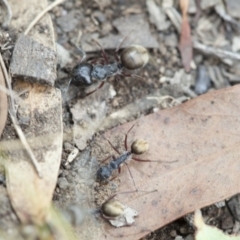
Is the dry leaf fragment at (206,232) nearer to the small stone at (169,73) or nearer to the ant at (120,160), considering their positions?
the ant at (120,160)

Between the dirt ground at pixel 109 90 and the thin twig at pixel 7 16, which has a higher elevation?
the thin twig at pixel 7 16

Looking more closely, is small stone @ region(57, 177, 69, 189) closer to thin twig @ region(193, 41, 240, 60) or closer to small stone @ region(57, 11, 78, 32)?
small stone @ region(57, 11, 78, 32)

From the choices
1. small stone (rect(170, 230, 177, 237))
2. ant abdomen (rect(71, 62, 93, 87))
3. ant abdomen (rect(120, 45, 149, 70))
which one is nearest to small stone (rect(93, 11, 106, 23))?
ant abdomen (rect(120, 45, 149, 70))

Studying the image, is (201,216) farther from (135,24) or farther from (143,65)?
(135,24)

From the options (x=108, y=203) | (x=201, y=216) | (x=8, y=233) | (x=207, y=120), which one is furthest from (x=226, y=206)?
(x=8, y=233)

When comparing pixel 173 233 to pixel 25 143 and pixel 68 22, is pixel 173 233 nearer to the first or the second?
pixel 25 143

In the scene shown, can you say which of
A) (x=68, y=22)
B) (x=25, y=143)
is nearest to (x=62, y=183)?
(x=25, y=143)

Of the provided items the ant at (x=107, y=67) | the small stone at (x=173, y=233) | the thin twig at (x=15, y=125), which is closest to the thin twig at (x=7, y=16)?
the thin twig at (x=15, y=125)
